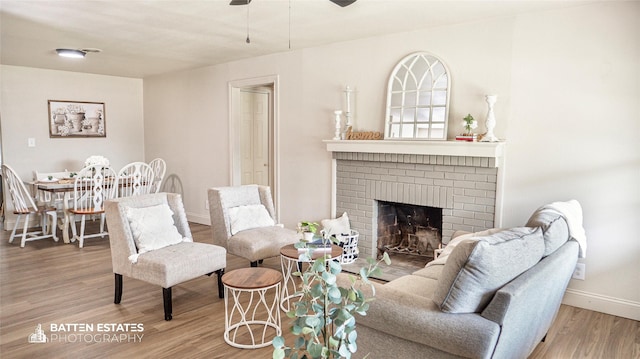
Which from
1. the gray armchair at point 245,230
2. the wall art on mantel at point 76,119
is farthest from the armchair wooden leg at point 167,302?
the wall art on mantel at point 76,119

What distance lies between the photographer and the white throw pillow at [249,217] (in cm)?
398

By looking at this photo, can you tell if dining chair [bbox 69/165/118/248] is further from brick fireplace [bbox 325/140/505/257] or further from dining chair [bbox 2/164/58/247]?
brick fireplace [bbox 325/140/505/257]

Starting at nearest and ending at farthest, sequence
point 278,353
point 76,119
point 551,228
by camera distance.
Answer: point 278,353, point 551,228, point 76,119

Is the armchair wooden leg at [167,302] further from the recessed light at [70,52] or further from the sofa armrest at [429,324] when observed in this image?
the recessed light at [70,52]

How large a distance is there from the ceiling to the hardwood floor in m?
2.31

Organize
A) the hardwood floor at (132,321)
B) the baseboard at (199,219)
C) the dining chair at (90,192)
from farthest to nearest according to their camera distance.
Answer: the baseboard at (199,219) < the dining chair at (90,192) < the hardwood floor at (132,321)

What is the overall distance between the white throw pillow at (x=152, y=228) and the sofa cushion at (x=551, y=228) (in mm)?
2604

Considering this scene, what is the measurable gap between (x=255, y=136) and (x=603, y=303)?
476 cm

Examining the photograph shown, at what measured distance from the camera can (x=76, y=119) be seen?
22.3 feet

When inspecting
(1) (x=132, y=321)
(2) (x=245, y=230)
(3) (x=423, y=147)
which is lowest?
(1) (x=132, y=321)

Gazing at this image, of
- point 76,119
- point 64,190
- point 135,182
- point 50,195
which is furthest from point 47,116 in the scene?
point 135,182

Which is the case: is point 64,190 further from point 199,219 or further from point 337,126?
point 337,126

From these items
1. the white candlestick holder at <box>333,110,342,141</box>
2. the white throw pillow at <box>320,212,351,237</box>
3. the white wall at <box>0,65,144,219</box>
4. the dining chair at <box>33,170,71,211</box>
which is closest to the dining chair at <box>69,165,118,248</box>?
the dining chair at <box>33,170,71,211</box>

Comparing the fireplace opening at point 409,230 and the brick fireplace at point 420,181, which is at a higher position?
the brick fireplace at point 420,181
